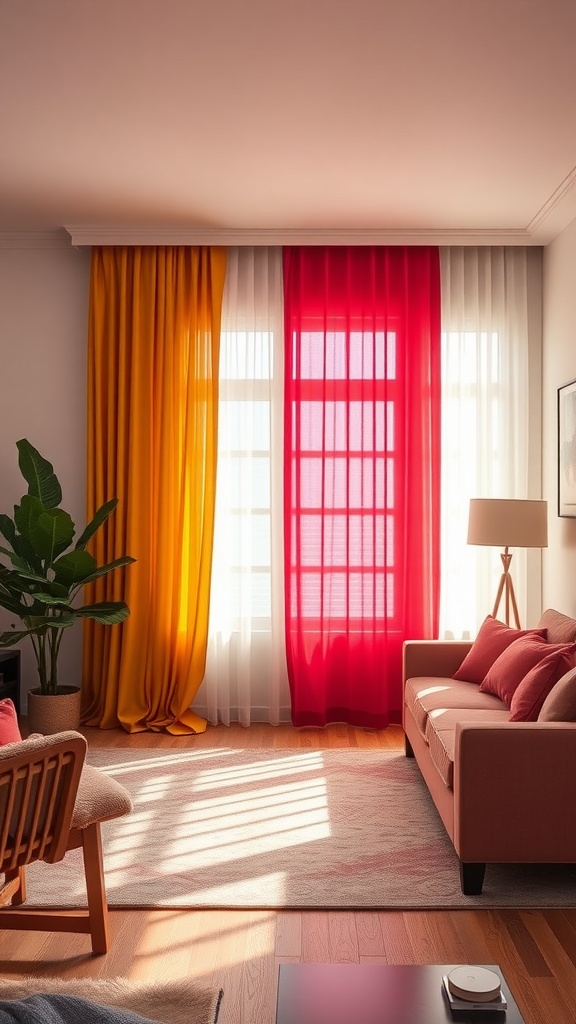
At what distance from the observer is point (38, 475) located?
5.22m

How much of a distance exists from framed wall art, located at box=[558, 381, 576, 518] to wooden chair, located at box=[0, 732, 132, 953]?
121 inches

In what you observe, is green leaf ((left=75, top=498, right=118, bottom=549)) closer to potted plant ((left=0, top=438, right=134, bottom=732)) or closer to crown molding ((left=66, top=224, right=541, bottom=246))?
potted plant ((left=0, top=438, right=134, bottom=732))

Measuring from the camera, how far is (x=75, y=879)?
3.28m

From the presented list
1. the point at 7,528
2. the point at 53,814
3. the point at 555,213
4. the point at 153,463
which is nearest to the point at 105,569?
the point at 7,528

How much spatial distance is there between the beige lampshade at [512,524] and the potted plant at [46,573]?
6.44 ft

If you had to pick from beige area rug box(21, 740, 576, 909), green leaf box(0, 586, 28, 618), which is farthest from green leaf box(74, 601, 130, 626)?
beige area rug box(21, 740, 576, 909)

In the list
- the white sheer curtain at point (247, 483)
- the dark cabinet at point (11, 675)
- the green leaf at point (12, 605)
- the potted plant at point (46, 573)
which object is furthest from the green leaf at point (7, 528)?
the white sheer curtain at point (247, 483)

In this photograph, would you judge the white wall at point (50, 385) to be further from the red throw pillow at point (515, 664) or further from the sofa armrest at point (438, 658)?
the red throw pillow at point (515, 664)

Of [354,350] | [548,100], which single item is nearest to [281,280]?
[354,350]

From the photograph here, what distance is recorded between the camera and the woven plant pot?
5156mm

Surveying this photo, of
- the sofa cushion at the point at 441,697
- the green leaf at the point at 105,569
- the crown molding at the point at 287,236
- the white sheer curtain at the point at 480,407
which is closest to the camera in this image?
the sofa cushion at the point at 441,697

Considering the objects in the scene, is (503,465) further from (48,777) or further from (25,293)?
(48,777)

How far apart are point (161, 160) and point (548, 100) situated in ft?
5.81

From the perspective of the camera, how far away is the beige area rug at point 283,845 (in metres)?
3.13
